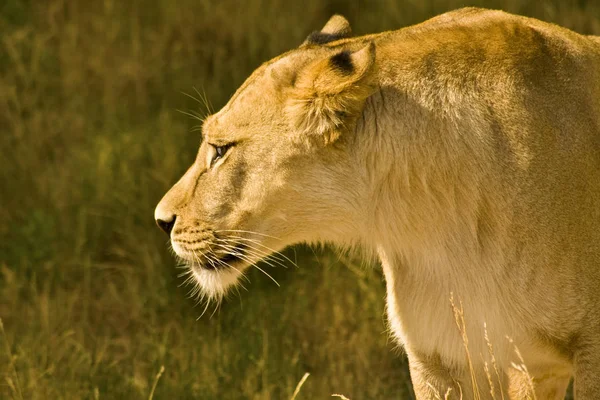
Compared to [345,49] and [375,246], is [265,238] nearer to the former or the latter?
[375,246]

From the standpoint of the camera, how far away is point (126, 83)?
6.31m

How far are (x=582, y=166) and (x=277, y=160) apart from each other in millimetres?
881

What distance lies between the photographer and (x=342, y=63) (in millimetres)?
3182

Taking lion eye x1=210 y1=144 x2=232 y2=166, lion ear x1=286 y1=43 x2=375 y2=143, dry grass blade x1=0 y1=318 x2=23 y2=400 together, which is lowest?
dry grass blade x1=0 y1=318 x2=23 y2=400

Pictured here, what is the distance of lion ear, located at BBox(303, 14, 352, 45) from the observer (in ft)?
12.4

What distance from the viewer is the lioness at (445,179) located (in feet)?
10.4

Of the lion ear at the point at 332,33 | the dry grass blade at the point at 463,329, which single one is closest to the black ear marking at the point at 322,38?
the lion ear at the point at 332,33

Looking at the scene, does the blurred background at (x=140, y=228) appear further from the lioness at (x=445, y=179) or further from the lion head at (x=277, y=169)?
the lioness at (x=445, y=179)

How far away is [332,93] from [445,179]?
42 cm

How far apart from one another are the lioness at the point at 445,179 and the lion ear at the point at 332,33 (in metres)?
0.28

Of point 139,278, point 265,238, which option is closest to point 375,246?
point 265,238

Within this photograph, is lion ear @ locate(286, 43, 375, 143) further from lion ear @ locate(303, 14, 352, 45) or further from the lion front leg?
the lion front leg

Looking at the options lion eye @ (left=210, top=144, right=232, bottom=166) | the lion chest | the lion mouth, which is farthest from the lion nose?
the lion chest

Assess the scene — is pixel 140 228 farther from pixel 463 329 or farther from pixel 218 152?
pixel 463 329
